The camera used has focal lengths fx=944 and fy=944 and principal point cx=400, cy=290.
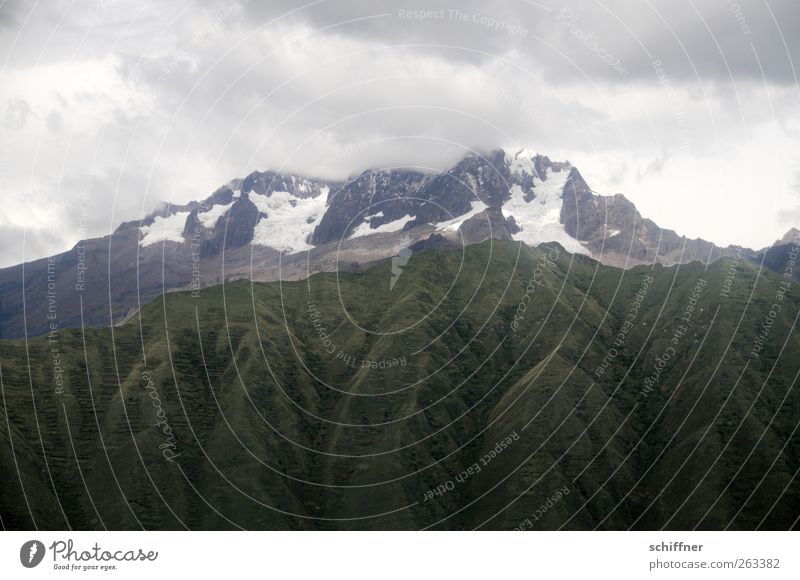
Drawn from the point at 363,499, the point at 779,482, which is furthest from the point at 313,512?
the point at 779,482

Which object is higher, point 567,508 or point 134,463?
point 134,463

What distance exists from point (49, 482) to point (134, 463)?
1800 centimetres

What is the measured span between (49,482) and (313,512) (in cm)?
5297

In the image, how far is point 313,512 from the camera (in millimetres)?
→ 196625
